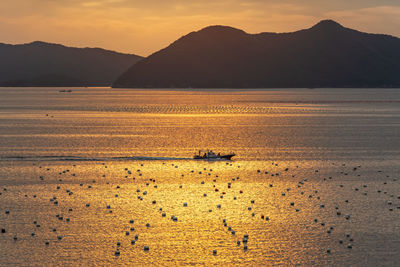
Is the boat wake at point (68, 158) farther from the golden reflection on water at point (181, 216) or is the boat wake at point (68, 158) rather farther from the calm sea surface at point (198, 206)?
Result: the golden reflection on water at point (181, 216)

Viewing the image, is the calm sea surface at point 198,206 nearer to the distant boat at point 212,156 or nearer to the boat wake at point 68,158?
the boat wake at point 68,158

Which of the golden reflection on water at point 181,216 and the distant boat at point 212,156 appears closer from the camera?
the golden reflection on water at point 181,216

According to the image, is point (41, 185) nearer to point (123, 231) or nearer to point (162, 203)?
point (162, 203)

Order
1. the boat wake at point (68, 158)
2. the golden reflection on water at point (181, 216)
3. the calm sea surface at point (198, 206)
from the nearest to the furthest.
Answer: the golden reflection on water at point (181, 216) → the calm sea surface at point (198, 206) → the boat wake at point (68, 158)

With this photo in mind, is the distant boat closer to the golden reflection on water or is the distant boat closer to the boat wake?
the boat wake

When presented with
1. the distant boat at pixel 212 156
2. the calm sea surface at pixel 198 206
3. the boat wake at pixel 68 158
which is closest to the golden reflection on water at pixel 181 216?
the calm sea surface at pixel 198 206

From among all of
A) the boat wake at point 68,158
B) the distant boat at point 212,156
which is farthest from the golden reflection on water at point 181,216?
the boat wake at point 68,158

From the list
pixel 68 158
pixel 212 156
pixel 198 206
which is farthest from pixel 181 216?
pixel 68 158

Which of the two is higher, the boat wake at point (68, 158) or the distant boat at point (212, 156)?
the distant boat at point (212, 156)

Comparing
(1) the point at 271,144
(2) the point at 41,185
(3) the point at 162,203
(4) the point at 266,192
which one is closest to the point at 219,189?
(4) the point at 266,192

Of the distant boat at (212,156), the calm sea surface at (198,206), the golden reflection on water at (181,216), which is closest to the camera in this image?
the golden reflection on water at (181,216)

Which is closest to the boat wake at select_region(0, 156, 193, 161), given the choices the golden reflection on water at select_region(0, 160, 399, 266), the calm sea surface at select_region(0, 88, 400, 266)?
the calm sea surface at select_region(0, 88, 400, 266)

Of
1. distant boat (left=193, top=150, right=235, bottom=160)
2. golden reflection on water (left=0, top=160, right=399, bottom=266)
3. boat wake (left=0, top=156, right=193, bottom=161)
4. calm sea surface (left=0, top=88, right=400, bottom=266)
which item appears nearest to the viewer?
golden reflection on water (left=0, top=160, right=399, bottom=266)
